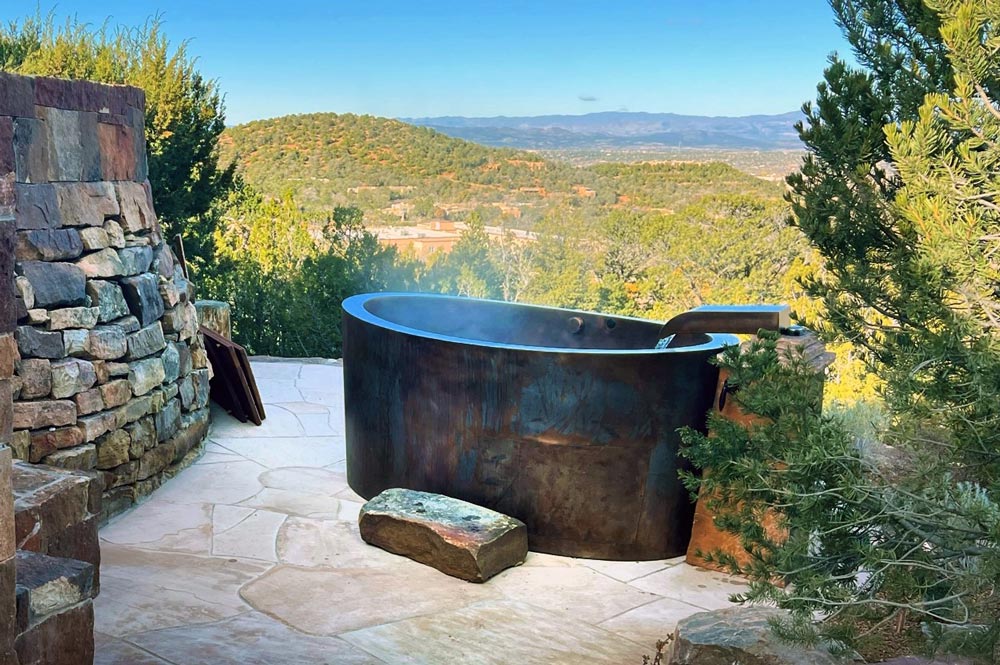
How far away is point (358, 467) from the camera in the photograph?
17.6 ft

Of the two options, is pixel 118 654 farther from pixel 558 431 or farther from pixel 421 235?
pixel 421 235

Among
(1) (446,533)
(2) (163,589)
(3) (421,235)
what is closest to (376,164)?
(3) (421,235)

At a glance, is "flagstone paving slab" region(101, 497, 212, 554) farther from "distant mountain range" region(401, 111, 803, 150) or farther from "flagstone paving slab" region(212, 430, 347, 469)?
"distant mountain range" region(401, 111, 803, 150)

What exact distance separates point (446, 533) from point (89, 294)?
6.87 feet

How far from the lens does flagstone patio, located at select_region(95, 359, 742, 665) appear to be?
11.1 ft

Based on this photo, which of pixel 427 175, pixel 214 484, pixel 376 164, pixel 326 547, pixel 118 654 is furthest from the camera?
pixel 376 164

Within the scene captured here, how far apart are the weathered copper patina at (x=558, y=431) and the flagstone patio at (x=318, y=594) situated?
19cm

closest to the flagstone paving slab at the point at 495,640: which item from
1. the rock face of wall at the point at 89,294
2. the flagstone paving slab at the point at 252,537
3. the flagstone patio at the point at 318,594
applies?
the flagstone patio at the point at 318,594

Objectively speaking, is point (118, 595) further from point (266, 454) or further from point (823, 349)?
point (823, 349)

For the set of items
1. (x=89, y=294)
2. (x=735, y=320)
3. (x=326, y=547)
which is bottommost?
(x=326, y=547)

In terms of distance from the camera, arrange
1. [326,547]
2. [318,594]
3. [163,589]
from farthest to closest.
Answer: [326,547] < [318,594] < [163,589]

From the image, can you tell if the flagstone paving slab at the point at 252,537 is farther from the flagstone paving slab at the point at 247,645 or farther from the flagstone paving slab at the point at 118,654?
the flagstone paving slab at the point at 118,654

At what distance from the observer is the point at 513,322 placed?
6.08 meters

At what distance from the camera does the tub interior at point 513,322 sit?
18.7ft
